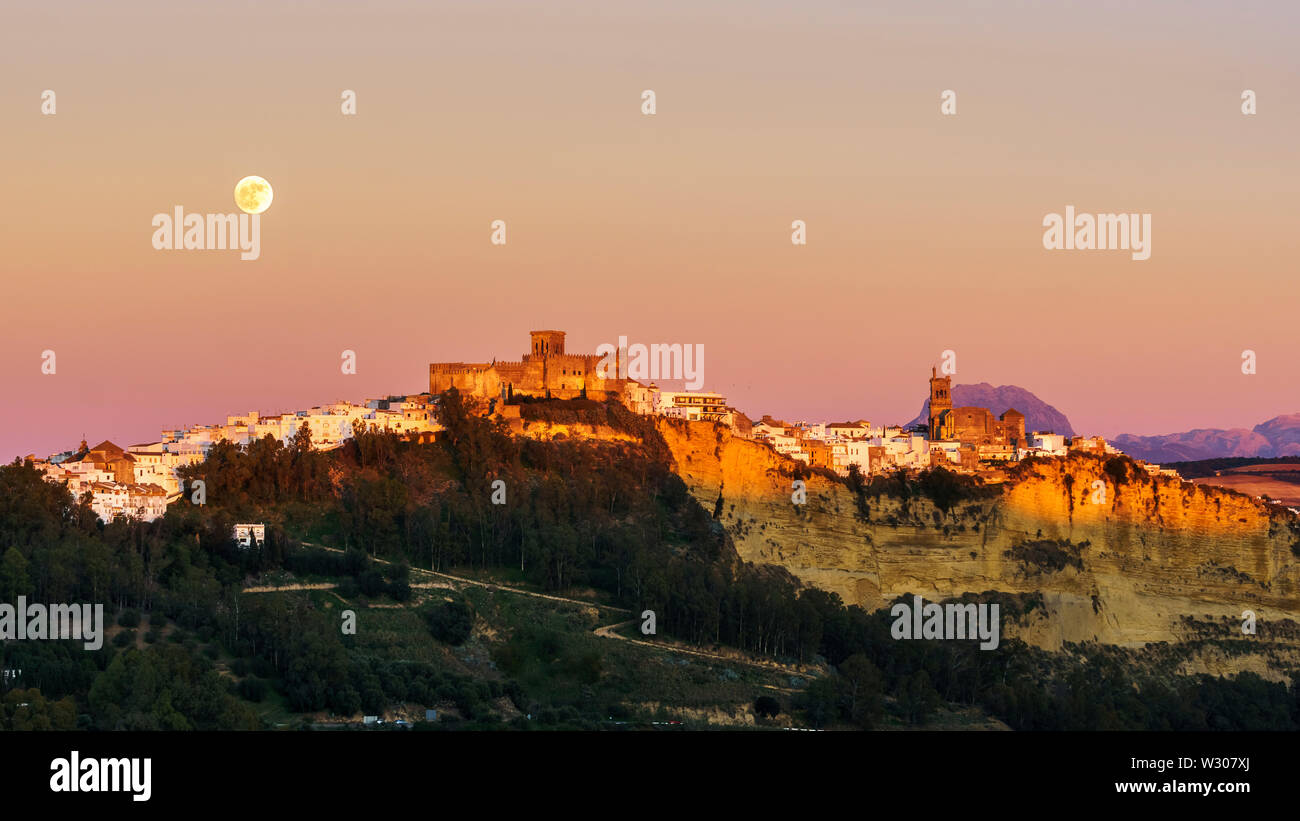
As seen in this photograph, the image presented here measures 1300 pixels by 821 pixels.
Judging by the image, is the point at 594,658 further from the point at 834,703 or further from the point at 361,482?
the point at 361,482

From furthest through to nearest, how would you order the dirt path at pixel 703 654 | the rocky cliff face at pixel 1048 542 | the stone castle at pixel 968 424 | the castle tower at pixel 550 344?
the stone castle at pixel 968 424 < the castle tower at pixel 550 344 < the rocky cliff face at pixel 1048 542 < the dirt path at pixel 703 654

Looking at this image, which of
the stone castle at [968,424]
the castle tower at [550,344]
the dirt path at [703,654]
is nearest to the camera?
the dirt path at [703,654]

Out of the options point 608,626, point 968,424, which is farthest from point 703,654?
point 968,424

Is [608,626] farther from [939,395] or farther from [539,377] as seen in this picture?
[939,395]

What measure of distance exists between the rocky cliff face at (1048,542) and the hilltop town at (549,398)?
144 inches

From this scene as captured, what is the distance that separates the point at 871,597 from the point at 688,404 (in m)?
16.9

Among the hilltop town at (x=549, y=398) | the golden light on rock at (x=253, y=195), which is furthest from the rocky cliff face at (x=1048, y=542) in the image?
the golden light on rock at (x=253, y=195)

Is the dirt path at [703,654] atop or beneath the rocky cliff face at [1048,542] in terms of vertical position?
beneath

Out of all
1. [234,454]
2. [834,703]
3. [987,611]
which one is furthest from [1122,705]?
[234,454]

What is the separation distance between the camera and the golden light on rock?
66.3 metres

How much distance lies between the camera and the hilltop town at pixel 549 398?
70.6 meters

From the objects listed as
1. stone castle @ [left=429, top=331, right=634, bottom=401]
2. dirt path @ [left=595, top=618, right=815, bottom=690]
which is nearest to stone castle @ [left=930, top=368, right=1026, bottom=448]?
stone castle @ [left=429, top=331, right=634, bottom=401]

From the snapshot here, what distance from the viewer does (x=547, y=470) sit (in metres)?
73.1

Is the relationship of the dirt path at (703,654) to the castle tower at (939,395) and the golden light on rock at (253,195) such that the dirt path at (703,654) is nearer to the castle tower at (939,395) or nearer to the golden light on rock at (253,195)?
the golden light on rock at (253,195)
